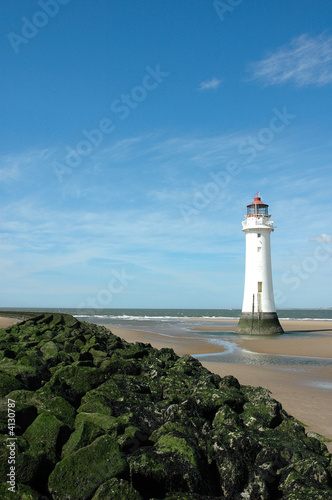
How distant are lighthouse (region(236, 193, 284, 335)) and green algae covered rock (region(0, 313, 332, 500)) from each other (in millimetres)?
20367

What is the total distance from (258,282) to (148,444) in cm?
2267

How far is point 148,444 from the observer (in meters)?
4.64

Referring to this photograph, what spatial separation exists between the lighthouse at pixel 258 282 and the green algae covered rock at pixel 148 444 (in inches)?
802

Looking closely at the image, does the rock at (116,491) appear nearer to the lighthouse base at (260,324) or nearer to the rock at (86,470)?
the rock at (86,470)

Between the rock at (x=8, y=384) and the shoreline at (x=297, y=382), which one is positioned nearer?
the rock at (x=8, y=384)

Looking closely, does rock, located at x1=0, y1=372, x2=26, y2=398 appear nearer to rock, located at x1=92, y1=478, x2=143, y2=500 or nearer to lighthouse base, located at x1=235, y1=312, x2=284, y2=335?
rock, located at x1=92, y1=478, x2=143, y2=500

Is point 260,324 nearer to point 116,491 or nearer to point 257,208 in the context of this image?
point 257,208

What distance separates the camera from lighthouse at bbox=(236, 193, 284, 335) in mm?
26562

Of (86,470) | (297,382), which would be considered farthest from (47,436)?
(297,382)

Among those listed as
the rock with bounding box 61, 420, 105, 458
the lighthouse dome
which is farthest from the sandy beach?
the lighthouse dome

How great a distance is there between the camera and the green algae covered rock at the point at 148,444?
374cm

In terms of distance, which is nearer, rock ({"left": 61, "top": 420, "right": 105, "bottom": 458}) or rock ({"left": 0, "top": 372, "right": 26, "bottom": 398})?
rock ({"left": 61, "top": 420, "right": 105, "bottom": 458})

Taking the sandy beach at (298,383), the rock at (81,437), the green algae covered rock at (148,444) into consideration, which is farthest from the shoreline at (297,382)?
the rock at (81,437)

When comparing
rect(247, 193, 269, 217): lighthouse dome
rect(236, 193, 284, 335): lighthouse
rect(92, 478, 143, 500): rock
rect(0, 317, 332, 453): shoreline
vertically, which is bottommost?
rect(0, 317, 332, 453): shoreline
